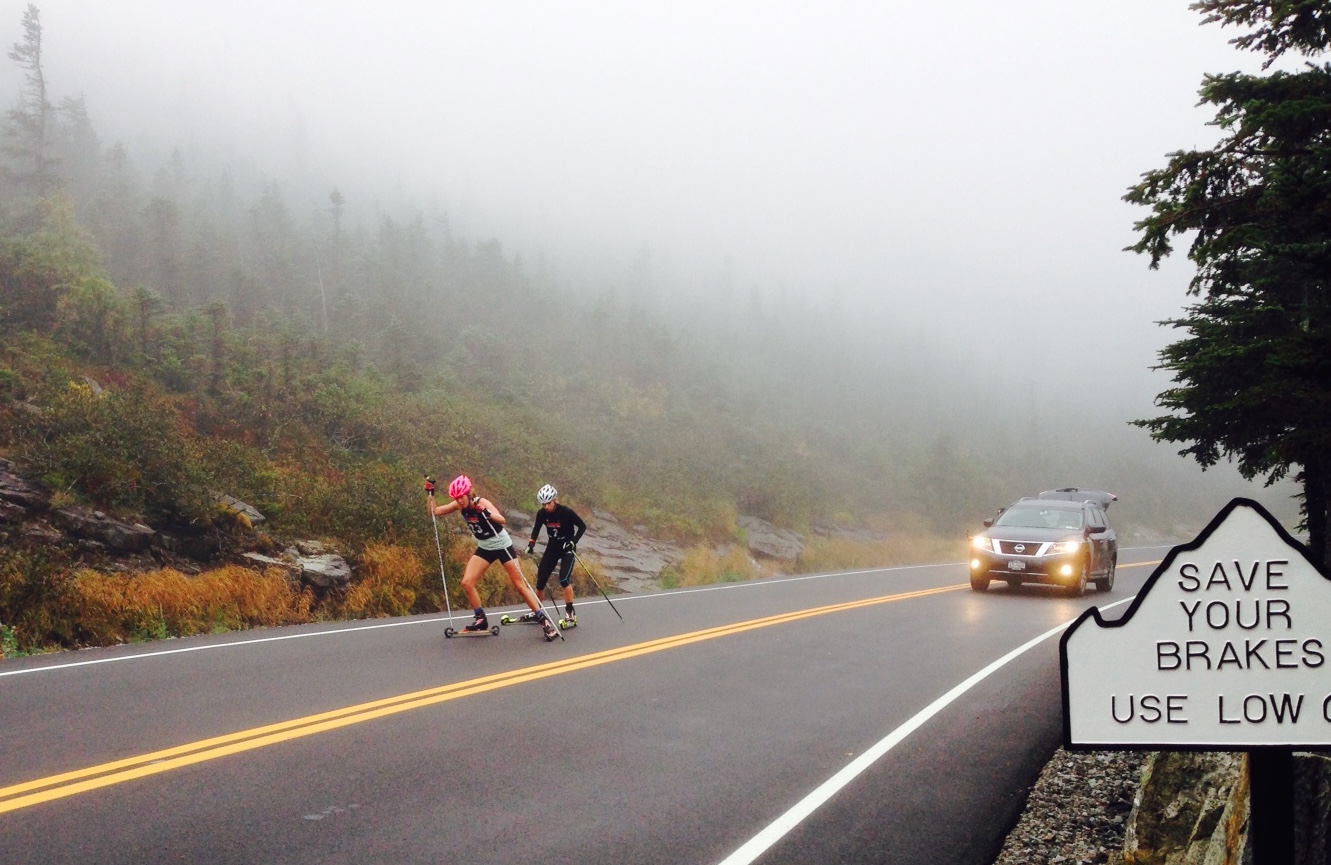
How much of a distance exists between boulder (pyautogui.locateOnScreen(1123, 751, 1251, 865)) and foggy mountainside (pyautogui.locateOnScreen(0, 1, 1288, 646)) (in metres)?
12.9

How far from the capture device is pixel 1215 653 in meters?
2.44

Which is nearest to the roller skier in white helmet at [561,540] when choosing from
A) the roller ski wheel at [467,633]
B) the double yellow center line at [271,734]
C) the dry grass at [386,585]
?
the roller ski wheel at [467,633]

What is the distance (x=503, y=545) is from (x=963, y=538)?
114ft

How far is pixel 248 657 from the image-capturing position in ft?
29.6

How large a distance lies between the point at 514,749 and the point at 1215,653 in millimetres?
4637

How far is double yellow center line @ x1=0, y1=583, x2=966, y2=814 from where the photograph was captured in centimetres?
489

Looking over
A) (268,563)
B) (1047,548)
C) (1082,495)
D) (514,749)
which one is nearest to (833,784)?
(514,749)

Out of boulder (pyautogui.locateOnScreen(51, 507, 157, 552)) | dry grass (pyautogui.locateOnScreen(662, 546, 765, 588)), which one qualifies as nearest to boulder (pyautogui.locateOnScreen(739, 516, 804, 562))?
dry grass (pyautogui.locateOnScreen(662, 546, 765, 588))

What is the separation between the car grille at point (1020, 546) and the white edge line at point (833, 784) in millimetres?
7954

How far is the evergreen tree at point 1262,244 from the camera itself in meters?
7.50

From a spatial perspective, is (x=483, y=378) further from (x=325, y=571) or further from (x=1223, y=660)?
(x=1223, y=660)

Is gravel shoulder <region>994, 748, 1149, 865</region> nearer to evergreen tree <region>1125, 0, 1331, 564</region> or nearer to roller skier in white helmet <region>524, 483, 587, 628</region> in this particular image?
evergreen tree <region>1125, 0, 1331, 564</region>

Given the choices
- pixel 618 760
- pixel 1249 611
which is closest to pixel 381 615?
pixel 618 760

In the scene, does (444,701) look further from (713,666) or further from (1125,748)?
(1125,748)
